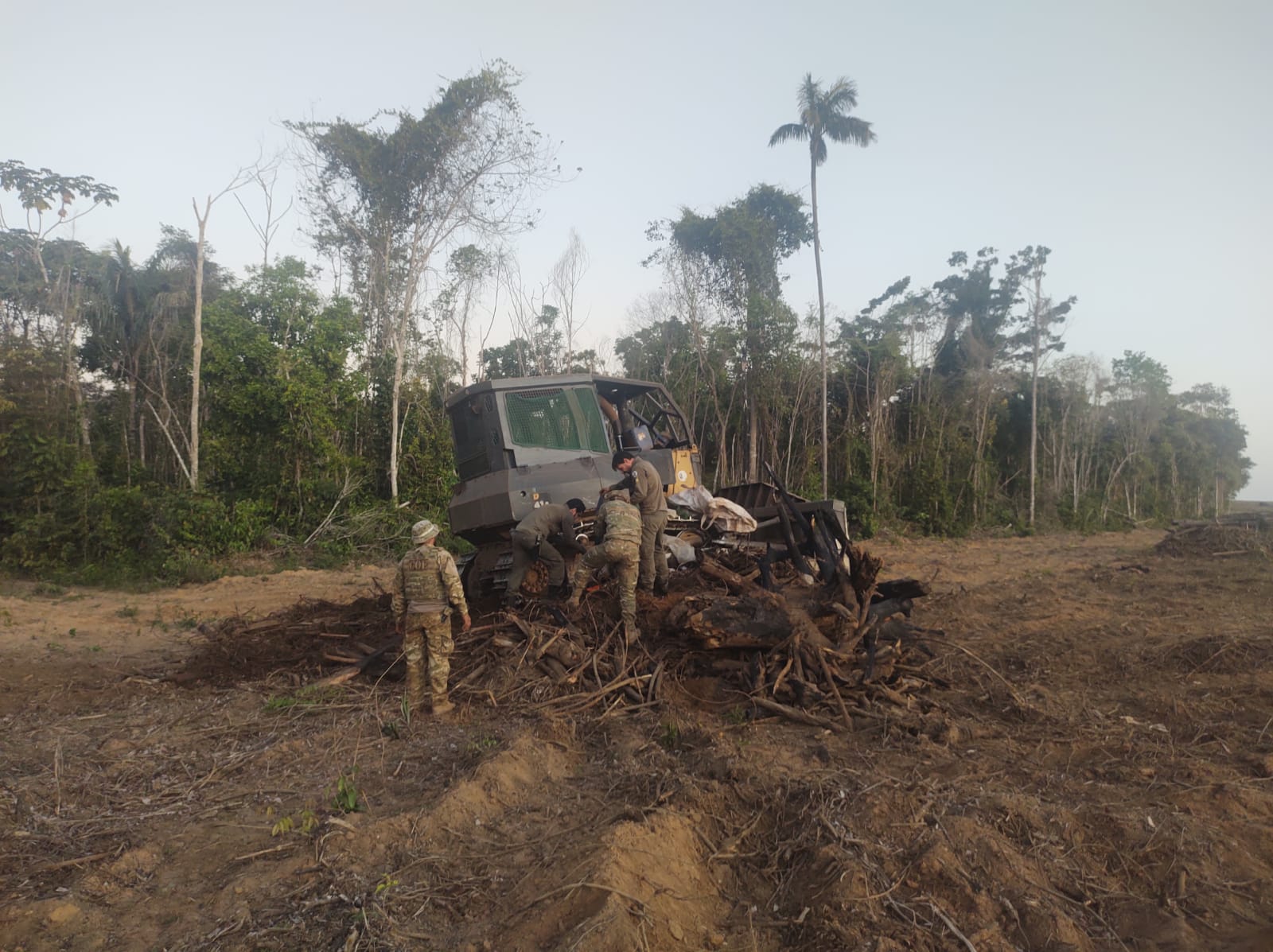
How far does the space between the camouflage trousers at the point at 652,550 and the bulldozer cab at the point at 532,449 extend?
77 centimetres

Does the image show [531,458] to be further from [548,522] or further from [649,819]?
[649,819]

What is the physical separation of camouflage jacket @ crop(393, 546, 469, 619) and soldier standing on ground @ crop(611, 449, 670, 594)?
1.71 m

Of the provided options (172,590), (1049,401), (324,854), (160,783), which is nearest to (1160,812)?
(324,854)

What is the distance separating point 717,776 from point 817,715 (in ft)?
4.88

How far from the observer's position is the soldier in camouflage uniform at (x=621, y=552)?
6.79m

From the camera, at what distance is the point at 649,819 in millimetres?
3926

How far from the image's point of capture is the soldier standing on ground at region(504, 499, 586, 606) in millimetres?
7133

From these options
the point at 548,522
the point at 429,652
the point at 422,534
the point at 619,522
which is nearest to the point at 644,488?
the point at 619,522

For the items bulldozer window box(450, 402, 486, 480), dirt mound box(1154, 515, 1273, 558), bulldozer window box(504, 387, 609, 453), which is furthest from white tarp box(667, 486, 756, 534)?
dirt mound box(1154, 515, 1273, 558)

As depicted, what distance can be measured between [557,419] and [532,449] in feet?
1.53

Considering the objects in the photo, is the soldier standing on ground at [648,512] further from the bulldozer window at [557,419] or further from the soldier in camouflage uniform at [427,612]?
the soldier in camouflage uniform at [427,612]

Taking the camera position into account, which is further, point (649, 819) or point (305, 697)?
point (305, 697)

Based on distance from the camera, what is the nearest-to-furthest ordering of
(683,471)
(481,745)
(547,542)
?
(481,745), (547,542), (683,471)

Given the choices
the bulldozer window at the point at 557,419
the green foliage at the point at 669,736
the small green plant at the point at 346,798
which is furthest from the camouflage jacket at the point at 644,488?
the small green plant at the point at 346,798
